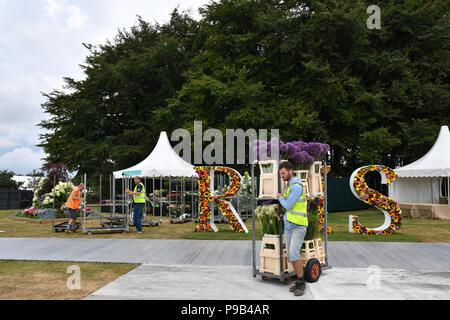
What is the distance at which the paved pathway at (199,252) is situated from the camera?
865cm

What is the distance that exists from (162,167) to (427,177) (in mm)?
16295

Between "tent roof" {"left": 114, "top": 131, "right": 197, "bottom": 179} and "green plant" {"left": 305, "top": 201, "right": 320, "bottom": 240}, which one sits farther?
"tent roof" {"left": 114, "top": 131, "right": 197, "bottom": 179}

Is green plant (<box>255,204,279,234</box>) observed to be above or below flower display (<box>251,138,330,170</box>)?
below

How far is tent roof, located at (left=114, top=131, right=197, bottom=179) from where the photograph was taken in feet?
55.1

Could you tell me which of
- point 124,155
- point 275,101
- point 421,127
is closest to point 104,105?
point 124,155

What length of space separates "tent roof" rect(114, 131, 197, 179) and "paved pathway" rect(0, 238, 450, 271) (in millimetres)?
4991

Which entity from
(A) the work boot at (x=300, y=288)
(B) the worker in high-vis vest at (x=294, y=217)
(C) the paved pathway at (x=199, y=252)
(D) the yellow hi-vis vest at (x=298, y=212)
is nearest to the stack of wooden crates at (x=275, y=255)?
(B) the worker in high-vis vest at (x=294, y=217)

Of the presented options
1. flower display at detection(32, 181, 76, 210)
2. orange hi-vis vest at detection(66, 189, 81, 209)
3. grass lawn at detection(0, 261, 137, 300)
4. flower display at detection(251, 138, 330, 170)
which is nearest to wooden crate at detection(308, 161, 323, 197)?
flower display at detection(251, 138, 330, 170)

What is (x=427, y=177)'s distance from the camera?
76.5 ft

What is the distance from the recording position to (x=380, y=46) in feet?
86.4

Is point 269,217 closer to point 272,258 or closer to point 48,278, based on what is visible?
point 272,258

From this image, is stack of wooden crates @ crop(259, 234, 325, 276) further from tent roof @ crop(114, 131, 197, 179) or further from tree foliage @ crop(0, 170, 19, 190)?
tree foliage @ crop(0, 170, 19, 190)

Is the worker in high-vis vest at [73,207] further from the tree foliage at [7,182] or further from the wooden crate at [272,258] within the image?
the tree foliage at [7,182]
